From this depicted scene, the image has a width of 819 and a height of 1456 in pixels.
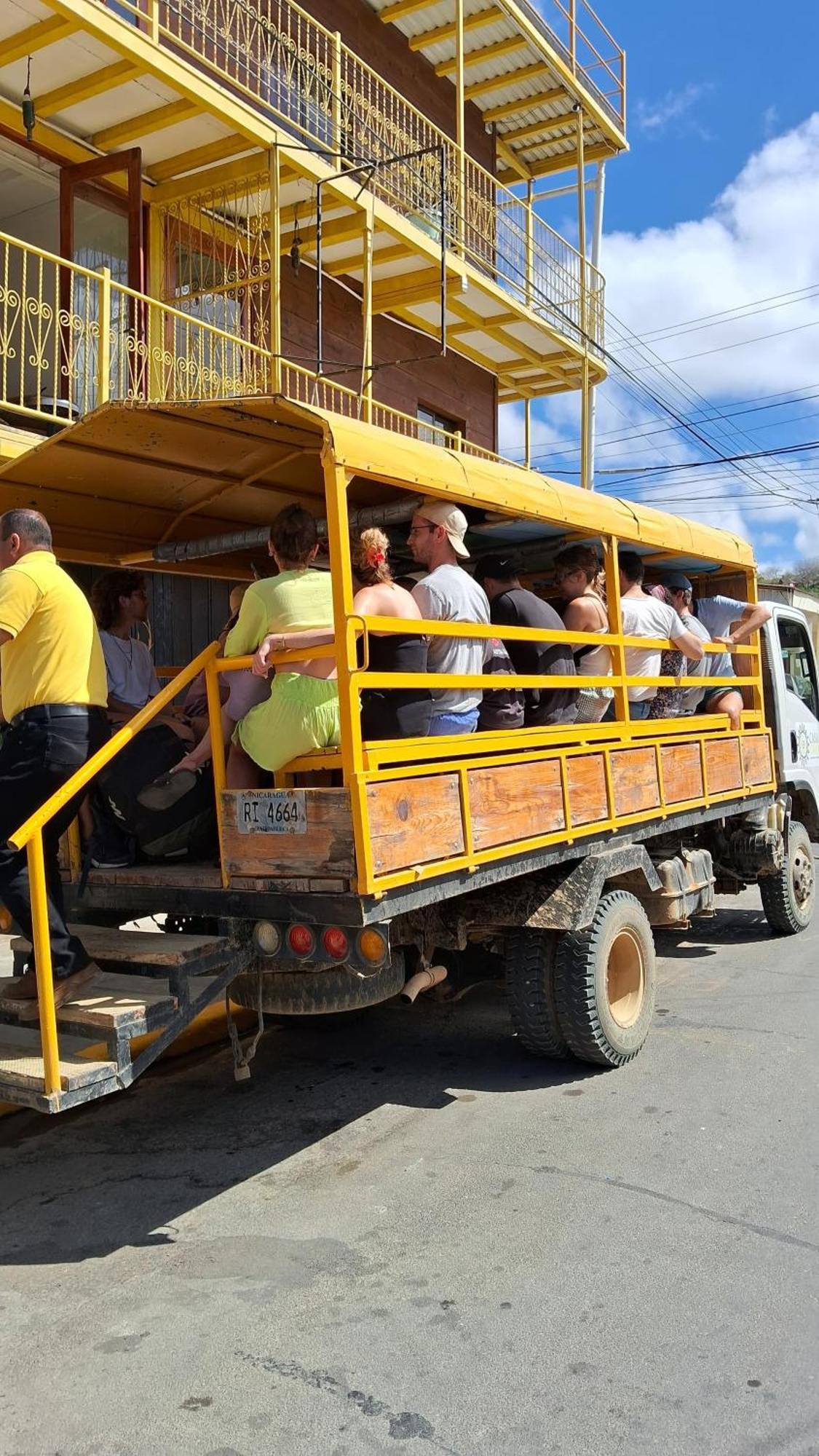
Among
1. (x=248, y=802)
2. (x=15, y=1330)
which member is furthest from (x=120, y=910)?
(x=15, y=1330)

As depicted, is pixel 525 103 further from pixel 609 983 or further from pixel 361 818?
pixel 361 818

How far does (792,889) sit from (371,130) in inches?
397

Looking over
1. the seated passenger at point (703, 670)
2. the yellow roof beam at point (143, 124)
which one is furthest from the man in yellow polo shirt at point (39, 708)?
the yellow roof beam at point (143, 124)

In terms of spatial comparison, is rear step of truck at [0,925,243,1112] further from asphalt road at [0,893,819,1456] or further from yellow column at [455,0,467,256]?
yellow column at [455,0,467,256]

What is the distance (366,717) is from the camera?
4.11 metres

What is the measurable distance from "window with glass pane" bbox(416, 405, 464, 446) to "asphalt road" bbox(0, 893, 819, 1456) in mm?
10937

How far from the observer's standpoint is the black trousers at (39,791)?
363 cm

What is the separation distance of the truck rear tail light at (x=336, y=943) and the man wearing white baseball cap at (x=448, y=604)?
976mm

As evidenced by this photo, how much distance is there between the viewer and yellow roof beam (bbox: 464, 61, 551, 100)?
15188mm

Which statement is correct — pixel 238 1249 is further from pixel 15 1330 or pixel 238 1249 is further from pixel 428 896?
pixel 428 896

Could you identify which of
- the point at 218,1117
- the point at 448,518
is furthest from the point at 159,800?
the point at 448,518

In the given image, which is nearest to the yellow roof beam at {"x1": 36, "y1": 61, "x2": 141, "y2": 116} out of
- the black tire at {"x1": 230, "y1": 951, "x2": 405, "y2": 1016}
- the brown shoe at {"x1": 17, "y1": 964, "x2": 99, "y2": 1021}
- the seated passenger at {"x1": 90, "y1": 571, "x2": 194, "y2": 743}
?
the seated passenger at {"x1": 90, "y1": 571, "x2": 194, "y2": 743}

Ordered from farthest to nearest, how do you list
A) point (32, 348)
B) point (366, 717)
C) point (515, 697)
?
point (32, 348)
point (515, 697)
point (366, 717)

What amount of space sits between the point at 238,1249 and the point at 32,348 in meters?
8.99
